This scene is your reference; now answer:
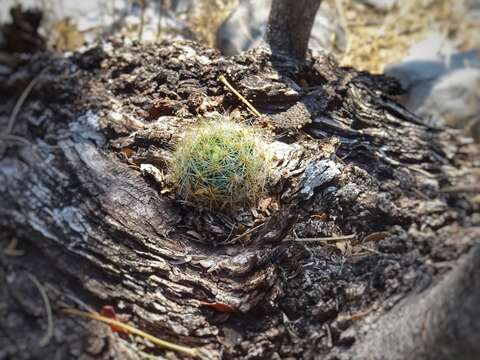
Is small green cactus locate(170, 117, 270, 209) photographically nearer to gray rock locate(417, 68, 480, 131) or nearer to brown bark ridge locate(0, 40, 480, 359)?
brown bark ridge locate(0, 40, 480, 359)

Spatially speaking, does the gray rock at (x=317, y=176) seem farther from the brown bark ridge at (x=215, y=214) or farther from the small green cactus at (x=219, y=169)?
the small green cactus at (x=219, y=169)

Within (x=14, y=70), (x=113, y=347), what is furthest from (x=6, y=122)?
(x=113, y=347)

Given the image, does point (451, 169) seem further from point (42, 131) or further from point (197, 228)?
point (42, 131)

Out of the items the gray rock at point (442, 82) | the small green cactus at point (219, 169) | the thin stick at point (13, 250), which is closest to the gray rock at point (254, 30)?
the gray rock at point (442, 82)

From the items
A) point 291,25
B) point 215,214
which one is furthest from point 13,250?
point 291,25

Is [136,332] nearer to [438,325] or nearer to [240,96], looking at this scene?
[438,325]

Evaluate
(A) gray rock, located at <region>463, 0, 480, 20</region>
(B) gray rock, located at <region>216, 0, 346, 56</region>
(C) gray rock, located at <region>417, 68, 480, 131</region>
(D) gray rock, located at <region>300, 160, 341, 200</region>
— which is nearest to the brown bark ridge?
(D) gray rock, located at <region>300, 160, 341, 200</region>
